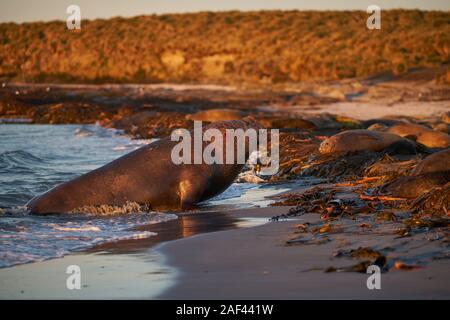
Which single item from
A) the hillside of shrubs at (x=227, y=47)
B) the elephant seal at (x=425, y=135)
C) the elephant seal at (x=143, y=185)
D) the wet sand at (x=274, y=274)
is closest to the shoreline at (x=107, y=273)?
the wet sand at (x=274, y=274)

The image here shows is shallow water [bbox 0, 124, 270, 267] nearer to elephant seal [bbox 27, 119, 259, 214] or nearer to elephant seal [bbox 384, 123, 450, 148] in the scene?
elephant seal [bbox 27, 119, 259, 214]

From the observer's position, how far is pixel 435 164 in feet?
30.1

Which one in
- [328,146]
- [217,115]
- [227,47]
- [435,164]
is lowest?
[435,164]

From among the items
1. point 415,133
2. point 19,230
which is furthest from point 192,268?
point 415,133

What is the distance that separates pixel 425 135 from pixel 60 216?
738 cm

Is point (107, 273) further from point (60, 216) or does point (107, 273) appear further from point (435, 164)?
point (435, 164)

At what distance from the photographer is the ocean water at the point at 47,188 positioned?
7.38 meters

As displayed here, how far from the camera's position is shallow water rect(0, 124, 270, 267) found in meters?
7.38

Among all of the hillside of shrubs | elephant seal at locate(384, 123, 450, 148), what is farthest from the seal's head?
the hillside of shrubs

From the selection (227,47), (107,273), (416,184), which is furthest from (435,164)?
(227,47)

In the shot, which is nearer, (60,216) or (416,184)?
(416,184)

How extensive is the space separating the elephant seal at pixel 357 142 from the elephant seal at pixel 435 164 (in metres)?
2.87

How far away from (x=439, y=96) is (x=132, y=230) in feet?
70.3

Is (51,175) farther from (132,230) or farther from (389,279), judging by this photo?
(389,279)
